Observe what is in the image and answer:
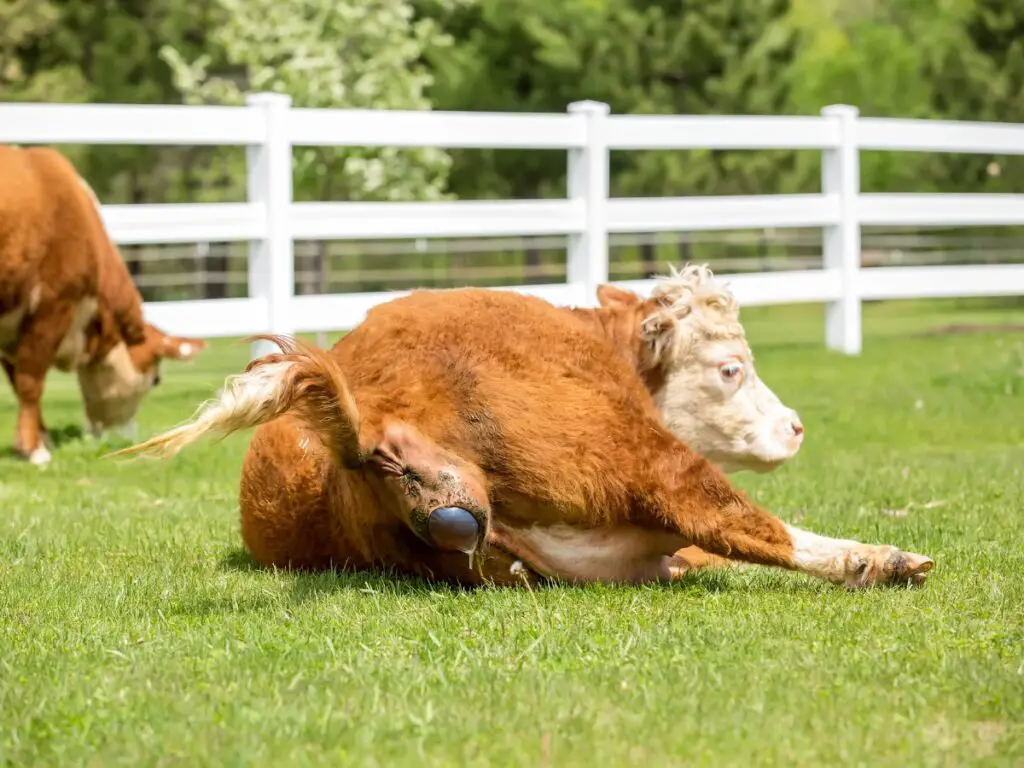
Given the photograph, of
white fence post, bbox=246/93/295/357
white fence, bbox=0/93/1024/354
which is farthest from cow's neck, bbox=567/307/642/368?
white fence post, bbox=246/93/295/357

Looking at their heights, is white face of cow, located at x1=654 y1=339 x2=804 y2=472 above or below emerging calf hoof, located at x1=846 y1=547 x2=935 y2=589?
above

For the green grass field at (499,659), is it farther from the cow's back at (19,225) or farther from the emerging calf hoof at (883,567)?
Result: the cow's back at (19,225)

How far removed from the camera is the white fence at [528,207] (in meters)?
9.93

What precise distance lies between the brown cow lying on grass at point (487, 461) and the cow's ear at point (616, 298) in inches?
14.4

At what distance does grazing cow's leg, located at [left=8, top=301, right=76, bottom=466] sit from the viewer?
8531 mm

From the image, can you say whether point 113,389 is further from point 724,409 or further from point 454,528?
point 454,528

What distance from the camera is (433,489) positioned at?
4066 mm

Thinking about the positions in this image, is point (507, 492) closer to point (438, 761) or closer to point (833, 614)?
point (833, 614)

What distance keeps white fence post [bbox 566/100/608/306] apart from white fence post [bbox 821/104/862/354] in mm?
2416

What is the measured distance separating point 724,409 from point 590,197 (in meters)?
6.49

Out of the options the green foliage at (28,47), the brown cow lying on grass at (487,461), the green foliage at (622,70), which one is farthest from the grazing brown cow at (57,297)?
the green foliage at (622,70)

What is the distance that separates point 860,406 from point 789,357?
129 inches

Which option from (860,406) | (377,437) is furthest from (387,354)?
(860,406)

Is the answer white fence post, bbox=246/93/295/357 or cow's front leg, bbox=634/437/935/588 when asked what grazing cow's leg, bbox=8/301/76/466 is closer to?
white fence post, bbox=246/93/295/357
